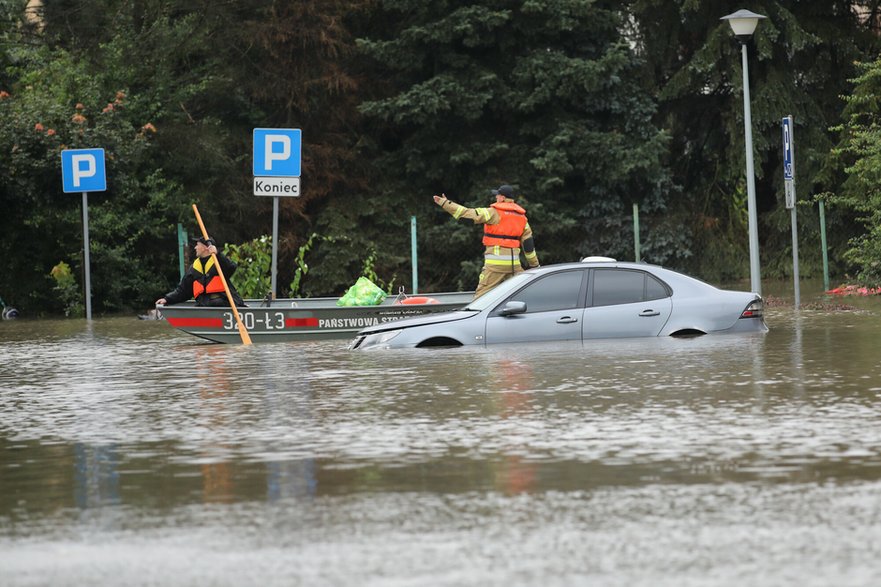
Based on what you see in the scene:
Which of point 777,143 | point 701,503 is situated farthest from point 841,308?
point 701,503

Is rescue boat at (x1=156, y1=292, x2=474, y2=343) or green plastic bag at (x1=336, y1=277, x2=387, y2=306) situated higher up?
green plastic bag at (x1=336, y1=277, x2=387, y2=306)

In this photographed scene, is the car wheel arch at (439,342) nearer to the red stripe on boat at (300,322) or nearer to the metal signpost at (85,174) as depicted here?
the red stripe on boat at (300,322)

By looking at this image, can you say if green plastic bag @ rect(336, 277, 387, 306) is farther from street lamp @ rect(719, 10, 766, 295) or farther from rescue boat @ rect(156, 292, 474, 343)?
street lamp @ rect(719, 10, 766, 295)

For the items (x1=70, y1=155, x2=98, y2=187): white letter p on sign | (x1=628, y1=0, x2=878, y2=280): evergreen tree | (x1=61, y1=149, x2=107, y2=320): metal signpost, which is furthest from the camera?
(x1=628, y1=0, x2=878, y2=280): evergreen tree

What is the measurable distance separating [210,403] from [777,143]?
27.6 m

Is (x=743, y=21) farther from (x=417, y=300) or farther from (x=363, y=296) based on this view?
(x=363, y=296)

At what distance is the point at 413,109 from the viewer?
3794cm

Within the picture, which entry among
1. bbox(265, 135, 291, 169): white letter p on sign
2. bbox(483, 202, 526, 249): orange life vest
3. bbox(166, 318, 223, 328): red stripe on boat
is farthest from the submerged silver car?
bbox(265, 135, 291, 169): white letter p on sign

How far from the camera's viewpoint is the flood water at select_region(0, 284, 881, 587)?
7047 millimetres

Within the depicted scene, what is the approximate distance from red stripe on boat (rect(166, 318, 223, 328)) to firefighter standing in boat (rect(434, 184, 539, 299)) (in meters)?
3.58

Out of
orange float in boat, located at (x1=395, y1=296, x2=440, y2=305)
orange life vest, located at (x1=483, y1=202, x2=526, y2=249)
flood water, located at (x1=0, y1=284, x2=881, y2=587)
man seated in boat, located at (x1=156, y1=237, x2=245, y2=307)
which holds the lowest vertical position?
flood water, located at (x1=0, y1=284, x2=881, y2=587)

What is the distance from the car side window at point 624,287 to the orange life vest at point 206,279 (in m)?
7.21

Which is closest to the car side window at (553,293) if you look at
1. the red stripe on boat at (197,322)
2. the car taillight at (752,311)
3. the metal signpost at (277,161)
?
the car taillight at (752,311)

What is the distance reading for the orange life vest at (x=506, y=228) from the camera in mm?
22766
